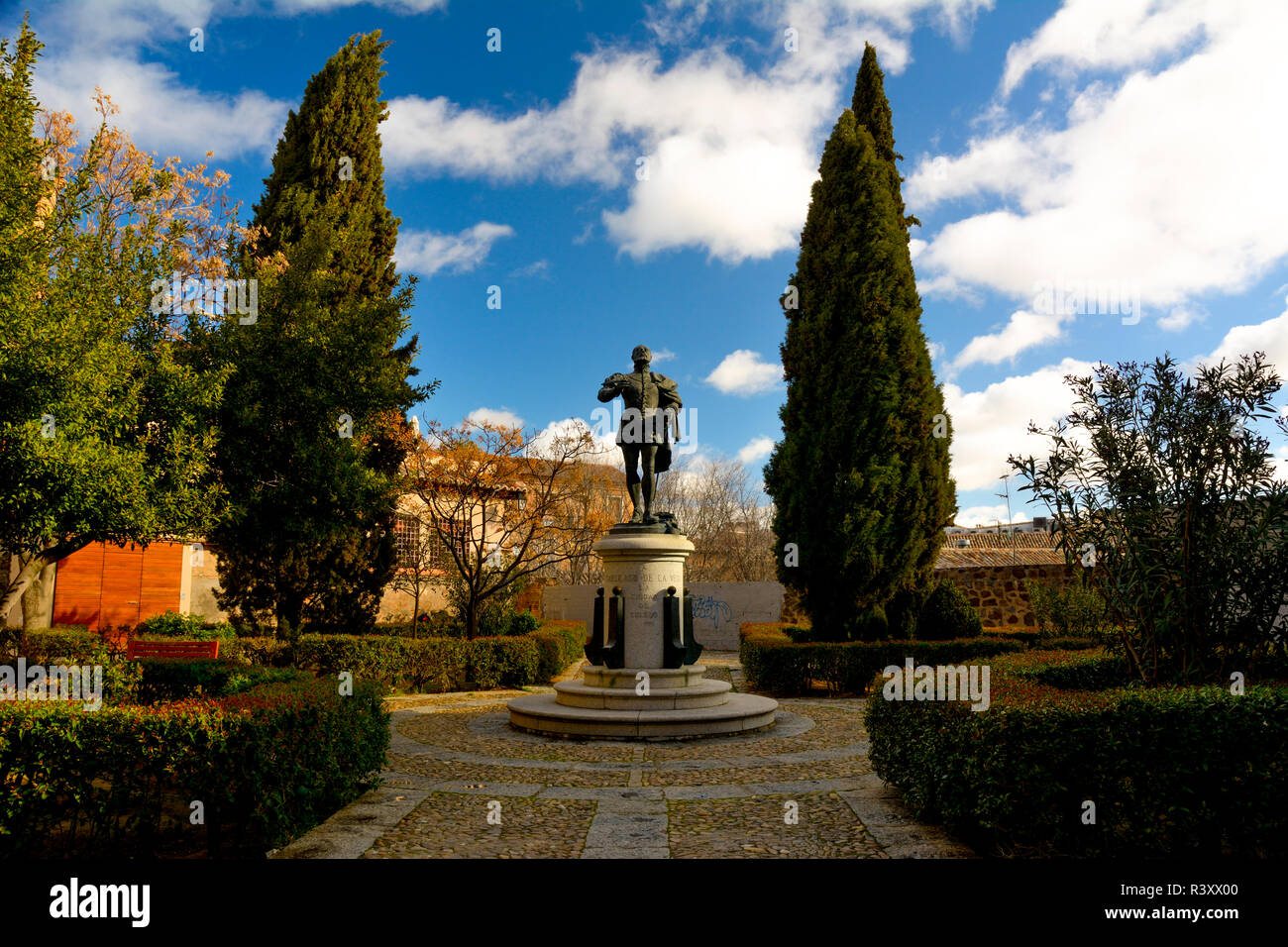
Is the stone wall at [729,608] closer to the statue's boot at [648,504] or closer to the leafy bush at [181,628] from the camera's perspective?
the leafy bush at [181,628]

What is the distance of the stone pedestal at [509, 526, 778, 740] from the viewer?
8.69m

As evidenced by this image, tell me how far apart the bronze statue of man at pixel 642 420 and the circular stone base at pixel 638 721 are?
2.73 m

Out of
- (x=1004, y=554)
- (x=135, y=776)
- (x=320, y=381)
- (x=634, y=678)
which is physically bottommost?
(x=634, y=678)

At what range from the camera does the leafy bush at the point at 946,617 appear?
1407 cm

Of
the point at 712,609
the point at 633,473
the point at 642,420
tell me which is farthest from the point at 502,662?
the point at 712,609

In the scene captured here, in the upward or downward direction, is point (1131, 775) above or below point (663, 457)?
below

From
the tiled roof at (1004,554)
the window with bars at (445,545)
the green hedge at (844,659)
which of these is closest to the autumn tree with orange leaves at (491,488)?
the window with bars at (445,545)

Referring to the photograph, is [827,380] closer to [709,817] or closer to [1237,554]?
[1237,554]

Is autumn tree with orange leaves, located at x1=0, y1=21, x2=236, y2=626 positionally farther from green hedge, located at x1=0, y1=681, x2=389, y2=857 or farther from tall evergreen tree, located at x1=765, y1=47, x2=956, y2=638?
tall evergreen tree, located at x1=765, y1=47, x2=956, y2=638

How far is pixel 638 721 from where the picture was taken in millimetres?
8586

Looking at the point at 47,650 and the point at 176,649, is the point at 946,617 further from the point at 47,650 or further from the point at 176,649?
the point at 47,650

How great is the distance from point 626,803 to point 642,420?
5.86m
